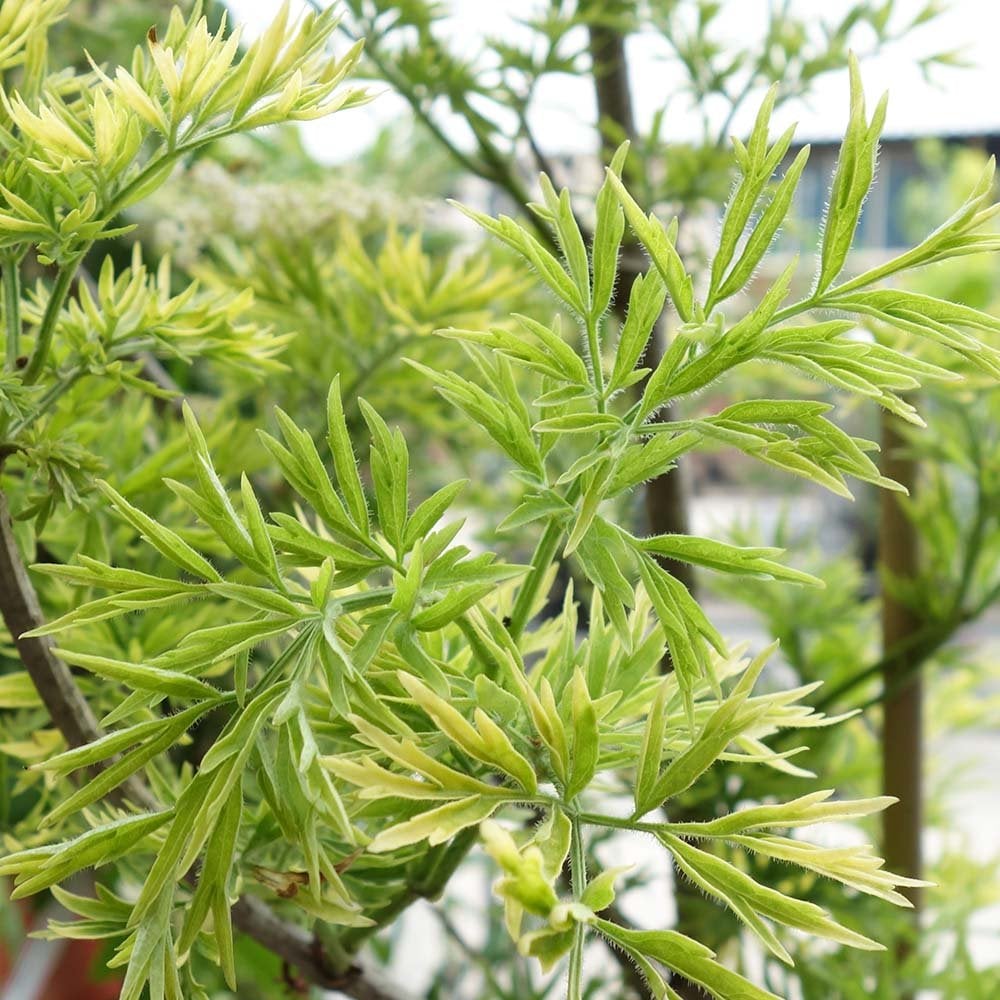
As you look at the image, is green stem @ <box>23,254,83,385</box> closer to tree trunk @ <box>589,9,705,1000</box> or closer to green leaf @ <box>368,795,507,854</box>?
green leaf @ <box>368,795,507,854</box>

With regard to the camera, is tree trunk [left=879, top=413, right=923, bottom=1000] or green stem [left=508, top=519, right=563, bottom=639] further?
tree trunk [left=879, top=413, right=923, bottom=1000]

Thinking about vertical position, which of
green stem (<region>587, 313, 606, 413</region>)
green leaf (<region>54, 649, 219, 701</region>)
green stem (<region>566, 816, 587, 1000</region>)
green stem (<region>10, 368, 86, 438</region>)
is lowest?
green stem (<region>566, 816, 587, 1000</region>)

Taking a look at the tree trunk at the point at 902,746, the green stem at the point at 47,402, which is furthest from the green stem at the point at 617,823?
the tree trunk at the point at 902,746

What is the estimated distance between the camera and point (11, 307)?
0.22m

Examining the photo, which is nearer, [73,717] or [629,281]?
[73,717]

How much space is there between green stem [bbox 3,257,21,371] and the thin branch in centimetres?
3

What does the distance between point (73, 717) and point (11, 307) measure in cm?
8

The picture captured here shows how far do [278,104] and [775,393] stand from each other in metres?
0.44

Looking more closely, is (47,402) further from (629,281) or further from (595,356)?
(629,281)

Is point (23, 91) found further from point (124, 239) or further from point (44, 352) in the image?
point (124, 239)

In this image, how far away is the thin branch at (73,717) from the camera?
0.21 m

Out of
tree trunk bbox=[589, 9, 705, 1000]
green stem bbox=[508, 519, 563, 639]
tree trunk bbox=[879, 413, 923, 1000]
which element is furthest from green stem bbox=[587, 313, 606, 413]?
tree trunk bbox=[879, 413, 923, 1000]

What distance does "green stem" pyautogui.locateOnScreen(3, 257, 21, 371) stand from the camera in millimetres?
214

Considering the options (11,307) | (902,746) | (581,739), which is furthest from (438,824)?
(902,746)
